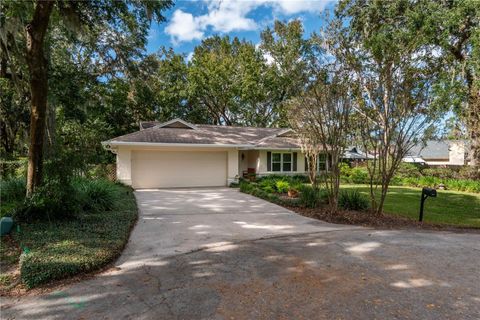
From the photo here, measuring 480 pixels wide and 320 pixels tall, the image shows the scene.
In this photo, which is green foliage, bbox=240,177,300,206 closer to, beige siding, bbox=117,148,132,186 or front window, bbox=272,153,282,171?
front window, bbox=272,153,282,171

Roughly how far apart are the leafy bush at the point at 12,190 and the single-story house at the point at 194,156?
16.3 feet

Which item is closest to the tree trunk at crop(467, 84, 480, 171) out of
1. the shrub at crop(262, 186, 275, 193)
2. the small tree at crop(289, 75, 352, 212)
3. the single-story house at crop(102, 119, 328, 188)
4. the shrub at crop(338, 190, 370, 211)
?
the single-story house at crop(102, 119, 328, 188)

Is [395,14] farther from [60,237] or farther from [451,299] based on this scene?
[60,237]

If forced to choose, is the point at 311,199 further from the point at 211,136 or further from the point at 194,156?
the point at 211,136

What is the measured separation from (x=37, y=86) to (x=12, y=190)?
384 centimetres

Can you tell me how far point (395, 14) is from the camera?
671 inches

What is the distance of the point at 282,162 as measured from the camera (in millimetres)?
19016

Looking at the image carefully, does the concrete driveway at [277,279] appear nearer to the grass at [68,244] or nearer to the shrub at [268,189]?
the grass at [68,244]

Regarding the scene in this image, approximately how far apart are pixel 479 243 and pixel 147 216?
7.59 metres

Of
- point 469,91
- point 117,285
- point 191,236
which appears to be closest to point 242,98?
point 469,91

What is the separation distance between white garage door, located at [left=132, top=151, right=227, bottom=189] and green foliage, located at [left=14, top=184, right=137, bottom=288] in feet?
25.6

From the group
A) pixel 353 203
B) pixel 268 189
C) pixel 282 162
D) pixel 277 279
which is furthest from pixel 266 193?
pixel 277 279

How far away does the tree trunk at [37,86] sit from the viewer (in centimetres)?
647

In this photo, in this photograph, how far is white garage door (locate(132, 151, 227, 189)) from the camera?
1494 cm
